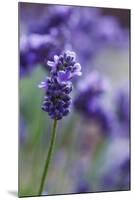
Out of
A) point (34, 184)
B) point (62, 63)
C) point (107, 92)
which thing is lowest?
point (34, 184)

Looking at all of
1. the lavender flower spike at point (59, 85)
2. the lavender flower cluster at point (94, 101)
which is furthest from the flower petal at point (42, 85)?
the lavender flower cluster at point (94, 101)

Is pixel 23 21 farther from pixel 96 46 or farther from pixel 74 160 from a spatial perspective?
pixel 74 160

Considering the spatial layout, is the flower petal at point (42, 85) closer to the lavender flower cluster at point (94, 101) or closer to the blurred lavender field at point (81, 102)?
the blurred lavender field at point (81, 102)

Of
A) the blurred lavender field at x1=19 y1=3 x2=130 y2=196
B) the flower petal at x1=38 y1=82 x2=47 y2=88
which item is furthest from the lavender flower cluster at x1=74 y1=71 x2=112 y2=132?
the flower petal at x1=38 y1=82 x2=47 y2=88

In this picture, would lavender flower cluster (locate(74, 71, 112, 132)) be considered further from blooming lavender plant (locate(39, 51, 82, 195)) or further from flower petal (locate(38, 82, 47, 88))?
flower petal (locate(38, 82, 47, 88))

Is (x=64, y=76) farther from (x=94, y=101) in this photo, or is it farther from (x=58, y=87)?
(x=94, y=101)

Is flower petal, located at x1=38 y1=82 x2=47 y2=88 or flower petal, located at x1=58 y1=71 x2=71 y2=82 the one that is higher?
flower petal, located at x1=58 y1=71 x2=71 y2=82

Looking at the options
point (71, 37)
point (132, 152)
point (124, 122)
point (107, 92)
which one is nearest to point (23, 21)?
point (71, 37)
